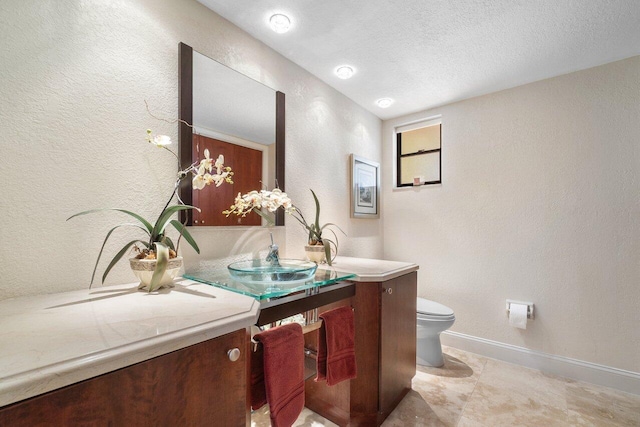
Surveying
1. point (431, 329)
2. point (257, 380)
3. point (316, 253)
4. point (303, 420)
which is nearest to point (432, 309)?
point (431, 329)

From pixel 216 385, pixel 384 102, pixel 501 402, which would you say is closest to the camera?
pixel 216 385

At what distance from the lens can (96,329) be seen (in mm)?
708

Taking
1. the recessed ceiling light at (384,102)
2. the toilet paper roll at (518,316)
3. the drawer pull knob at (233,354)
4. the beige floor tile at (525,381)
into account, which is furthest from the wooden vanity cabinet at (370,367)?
the recessed ceiling light at (384,102)

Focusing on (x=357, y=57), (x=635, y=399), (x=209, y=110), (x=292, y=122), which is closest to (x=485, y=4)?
(x=357, y=57)

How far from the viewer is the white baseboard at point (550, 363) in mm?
1896

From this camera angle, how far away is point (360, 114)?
8.83 feet

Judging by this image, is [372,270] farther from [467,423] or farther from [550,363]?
[550,363]

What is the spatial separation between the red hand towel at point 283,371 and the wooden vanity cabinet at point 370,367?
33 centimetres

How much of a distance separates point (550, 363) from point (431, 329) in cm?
93

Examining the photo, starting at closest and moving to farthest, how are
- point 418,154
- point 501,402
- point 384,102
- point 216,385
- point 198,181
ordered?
1. point 216,385
2. point 198,181
3. point 501,402
4. point 384,102
5. point 418,154

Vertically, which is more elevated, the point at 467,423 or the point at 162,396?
the point at 162,396

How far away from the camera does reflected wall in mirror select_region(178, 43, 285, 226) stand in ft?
4.64

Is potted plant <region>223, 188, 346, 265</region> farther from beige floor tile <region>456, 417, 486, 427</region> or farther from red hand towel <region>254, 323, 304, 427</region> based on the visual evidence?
beige floor tile <region>456, 417, 486, 427</region>

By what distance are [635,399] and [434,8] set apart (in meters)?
2.66
